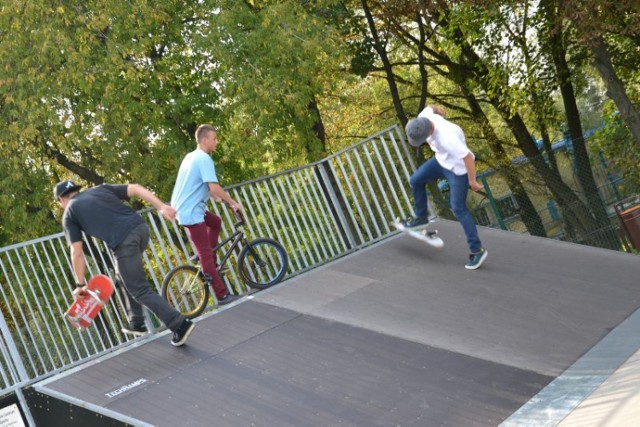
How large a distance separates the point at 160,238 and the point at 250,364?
8.99 feet

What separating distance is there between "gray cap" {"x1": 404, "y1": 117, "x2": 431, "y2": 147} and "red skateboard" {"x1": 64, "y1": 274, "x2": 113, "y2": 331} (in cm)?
364

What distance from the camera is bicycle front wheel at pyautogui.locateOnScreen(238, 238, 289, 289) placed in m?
9.73

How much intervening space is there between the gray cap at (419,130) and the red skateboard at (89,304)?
12.0 ft

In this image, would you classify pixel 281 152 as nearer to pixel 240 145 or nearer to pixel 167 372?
pixel 240 145

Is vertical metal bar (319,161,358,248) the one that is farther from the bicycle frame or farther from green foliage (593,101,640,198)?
green foliage (593,101,640,198)

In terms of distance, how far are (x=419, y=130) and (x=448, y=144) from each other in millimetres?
411

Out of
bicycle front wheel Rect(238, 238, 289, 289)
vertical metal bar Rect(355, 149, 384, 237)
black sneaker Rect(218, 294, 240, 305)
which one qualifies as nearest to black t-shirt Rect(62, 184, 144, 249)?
black sneaker Rect(218, 294, 240, 305)

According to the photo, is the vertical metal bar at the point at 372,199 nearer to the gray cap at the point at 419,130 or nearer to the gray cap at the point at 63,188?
the gray cap at the point at 419,130

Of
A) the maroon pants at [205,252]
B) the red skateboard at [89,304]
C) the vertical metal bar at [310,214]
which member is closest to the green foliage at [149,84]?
the vertical metal bar at [310,214]

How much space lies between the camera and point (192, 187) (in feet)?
29.5

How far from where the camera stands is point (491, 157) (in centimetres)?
2759

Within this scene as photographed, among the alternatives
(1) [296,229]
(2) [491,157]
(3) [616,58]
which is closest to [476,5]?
(3) [616,58]

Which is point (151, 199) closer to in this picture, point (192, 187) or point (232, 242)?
point (192, 187)

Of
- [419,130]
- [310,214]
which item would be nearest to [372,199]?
[310,214]
